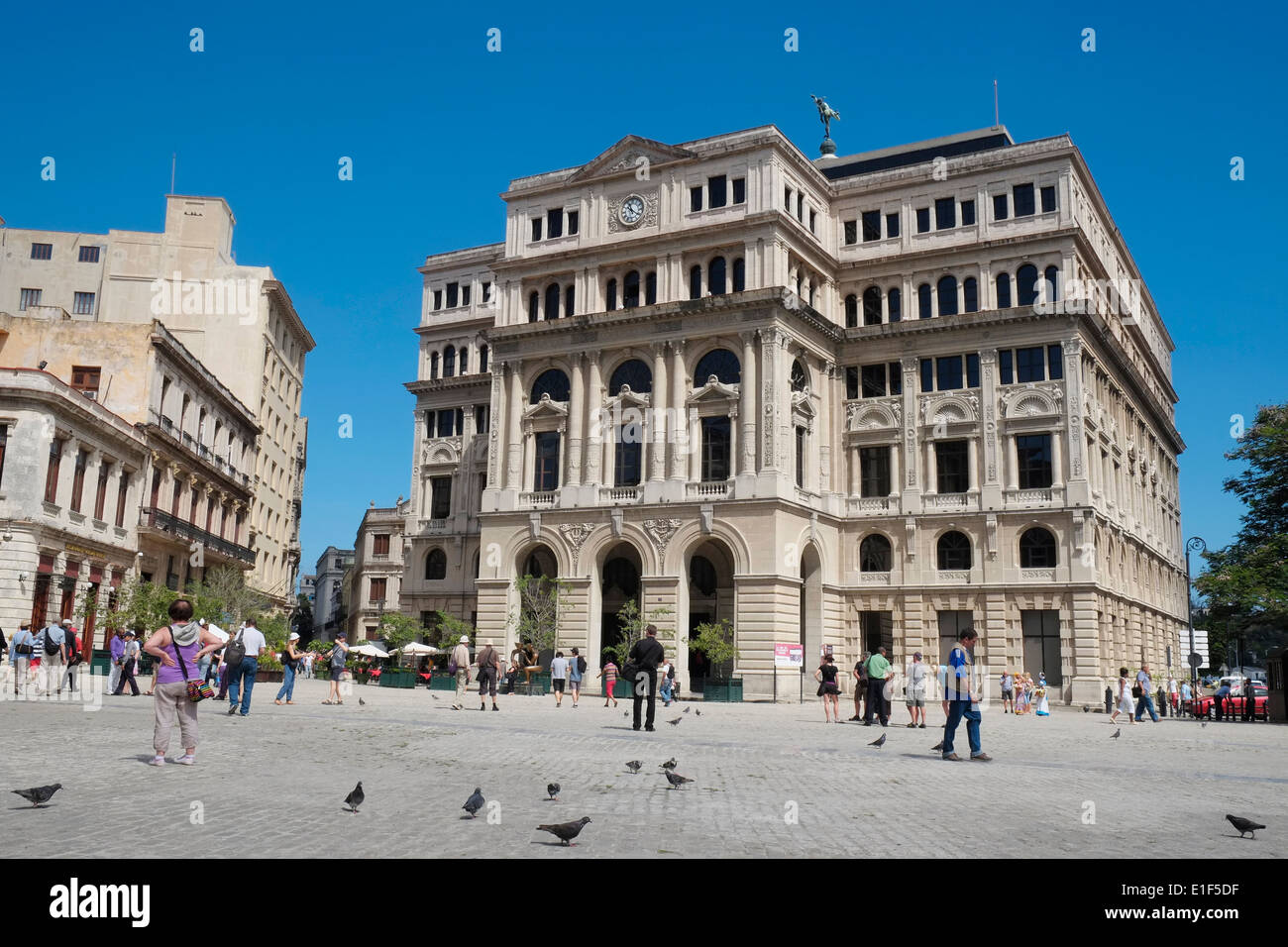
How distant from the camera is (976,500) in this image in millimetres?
50000

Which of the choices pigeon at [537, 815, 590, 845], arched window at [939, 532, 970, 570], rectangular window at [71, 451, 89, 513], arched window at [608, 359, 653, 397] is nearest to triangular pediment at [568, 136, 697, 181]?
arched window at [608, 359, 653, 397]

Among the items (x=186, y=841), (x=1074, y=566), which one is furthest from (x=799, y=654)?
(x=186, y=841)

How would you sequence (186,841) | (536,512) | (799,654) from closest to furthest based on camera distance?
(186,841) → (799,654) → (536,512)

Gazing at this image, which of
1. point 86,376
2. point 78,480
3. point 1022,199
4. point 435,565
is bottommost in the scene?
point 435,565

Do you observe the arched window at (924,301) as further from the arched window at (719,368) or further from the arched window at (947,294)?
the arched window at (719,368)

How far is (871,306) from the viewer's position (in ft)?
181

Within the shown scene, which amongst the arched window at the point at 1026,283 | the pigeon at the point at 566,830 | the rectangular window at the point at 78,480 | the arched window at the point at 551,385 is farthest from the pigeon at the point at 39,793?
the arched window at the point at 1026,283

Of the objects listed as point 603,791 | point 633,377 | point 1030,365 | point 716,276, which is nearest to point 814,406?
point 716,276

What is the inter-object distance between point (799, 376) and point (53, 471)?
32.1 metres

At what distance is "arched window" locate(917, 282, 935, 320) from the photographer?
53000 millimetres

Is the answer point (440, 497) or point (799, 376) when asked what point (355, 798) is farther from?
point (440, 497)
